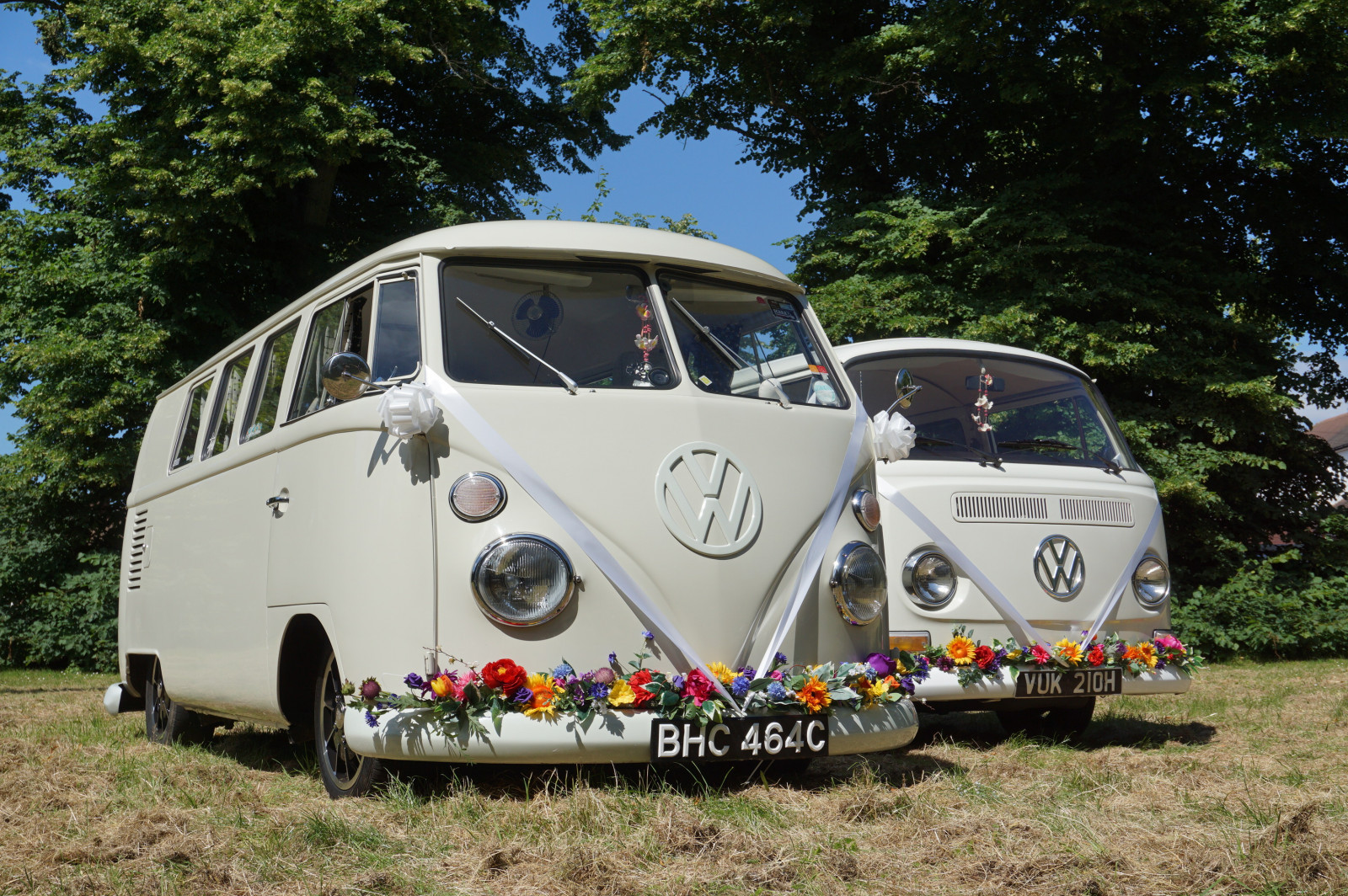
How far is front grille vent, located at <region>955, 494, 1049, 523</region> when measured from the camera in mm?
6555

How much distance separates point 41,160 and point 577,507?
18375mm

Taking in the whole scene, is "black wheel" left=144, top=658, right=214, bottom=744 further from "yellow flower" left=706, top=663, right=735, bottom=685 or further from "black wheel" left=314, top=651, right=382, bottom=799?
"yellow flower" left=706, top=663, right=735, bottom=685

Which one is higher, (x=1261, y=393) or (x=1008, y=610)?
(x=1261, y=393)

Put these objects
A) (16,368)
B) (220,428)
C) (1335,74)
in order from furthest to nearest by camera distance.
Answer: (16,368) → (1335,74) → (220,428)

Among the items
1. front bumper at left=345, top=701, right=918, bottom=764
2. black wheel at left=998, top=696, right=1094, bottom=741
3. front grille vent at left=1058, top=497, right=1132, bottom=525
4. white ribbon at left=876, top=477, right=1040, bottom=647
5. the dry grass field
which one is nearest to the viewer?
the dry grass field

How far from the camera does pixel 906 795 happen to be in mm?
4500

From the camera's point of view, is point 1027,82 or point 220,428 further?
point 1027,82

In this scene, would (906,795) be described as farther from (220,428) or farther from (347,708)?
(220,428)

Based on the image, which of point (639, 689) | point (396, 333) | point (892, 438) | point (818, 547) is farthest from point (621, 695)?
point (892, 438)

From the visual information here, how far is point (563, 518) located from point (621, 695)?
2.14 ft

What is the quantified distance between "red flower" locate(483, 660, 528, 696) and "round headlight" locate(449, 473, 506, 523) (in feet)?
1.69

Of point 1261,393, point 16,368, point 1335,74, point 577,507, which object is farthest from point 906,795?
point 16,368

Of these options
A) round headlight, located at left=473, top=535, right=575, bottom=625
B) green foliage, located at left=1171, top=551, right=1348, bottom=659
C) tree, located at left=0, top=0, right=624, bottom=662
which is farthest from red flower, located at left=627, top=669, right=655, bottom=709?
tree, located at left=0, top=0, right=624, bottom=662

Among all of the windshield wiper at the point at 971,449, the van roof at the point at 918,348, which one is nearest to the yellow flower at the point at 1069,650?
the windshield wiper at the point at 971,449
